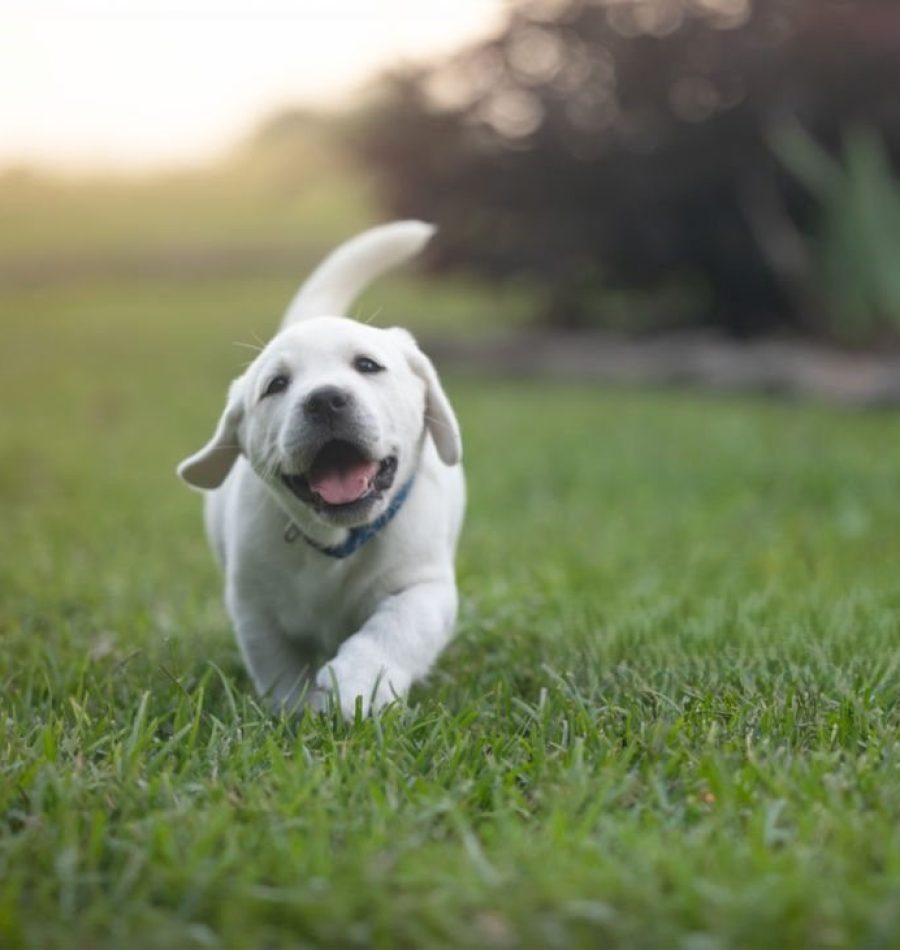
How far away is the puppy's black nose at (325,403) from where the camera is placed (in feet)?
8.64

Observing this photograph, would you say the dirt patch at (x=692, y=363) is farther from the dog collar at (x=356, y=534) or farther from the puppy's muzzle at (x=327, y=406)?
the puppy's muzzle at (x=327, y=406)

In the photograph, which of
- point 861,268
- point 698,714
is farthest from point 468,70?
point 698,714

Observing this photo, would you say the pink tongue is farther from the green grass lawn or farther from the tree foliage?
the tree foliage

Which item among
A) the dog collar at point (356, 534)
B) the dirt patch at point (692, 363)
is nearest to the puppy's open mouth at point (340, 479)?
the dog collar at point (356, 534)

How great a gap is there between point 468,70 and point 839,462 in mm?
7813

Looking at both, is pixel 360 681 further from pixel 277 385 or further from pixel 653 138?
pixel 653 138

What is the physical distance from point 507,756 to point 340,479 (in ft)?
2.21

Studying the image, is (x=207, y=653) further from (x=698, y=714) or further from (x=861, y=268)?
(x=861, y=268)

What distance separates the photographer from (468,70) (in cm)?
1295

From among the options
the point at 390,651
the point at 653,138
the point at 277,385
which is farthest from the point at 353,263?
the point at 653,138

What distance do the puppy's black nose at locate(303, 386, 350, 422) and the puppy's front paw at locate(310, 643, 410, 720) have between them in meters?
0.47

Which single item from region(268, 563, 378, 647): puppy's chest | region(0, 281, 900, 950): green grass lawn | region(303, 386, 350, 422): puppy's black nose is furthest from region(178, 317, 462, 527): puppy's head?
region(0, 281, 900, 950): green grass lawn

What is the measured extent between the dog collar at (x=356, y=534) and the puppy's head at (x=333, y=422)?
44mm

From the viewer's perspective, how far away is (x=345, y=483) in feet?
8.89
